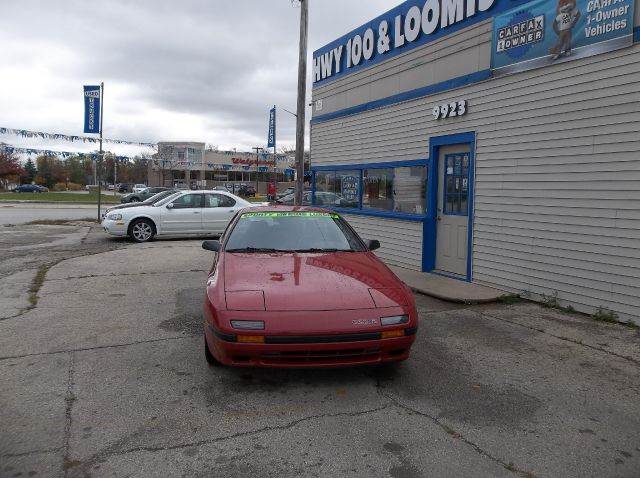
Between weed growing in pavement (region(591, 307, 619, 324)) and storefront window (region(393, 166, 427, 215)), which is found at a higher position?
storefront window (region(393, 166, 427, 215))

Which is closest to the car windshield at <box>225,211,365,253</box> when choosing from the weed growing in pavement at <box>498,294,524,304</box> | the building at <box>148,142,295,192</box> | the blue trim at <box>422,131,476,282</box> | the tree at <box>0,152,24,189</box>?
the weed growing in pavement at <box>498,294,524,304</box>

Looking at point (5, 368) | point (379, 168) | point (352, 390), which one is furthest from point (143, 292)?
point (379, 168)

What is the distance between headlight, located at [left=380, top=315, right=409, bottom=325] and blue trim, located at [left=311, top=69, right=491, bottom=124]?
200 inches

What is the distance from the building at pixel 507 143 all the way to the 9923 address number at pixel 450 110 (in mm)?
26

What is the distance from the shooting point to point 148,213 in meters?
13.6

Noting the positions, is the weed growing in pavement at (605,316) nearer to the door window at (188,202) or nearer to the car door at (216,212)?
the car door at (216,212)

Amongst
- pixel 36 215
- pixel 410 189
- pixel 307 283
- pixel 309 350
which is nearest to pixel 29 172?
pixel 36 215

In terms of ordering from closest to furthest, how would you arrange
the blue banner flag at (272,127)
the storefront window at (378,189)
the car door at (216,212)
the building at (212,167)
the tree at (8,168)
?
the storefront window at (378,189) → the car door at (216,212) → the blue banner flag at (272,127) → the building at (212,167) → the tree at (8,168)

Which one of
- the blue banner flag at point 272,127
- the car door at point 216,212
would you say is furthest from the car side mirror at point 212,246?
the blue banner flag at point 272,127

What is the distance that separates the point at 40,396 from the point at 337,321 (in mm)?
2274

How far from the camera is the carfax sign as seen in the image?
575 cm

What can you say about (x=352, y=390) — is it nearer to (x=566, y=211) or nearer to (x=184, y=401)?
(x=184, y=401)

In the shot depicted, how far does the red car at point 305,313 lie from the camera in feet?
11.9

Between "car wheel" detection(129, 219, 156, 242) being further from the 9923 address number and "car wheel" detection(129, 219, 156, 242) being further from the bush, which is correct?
the bush
